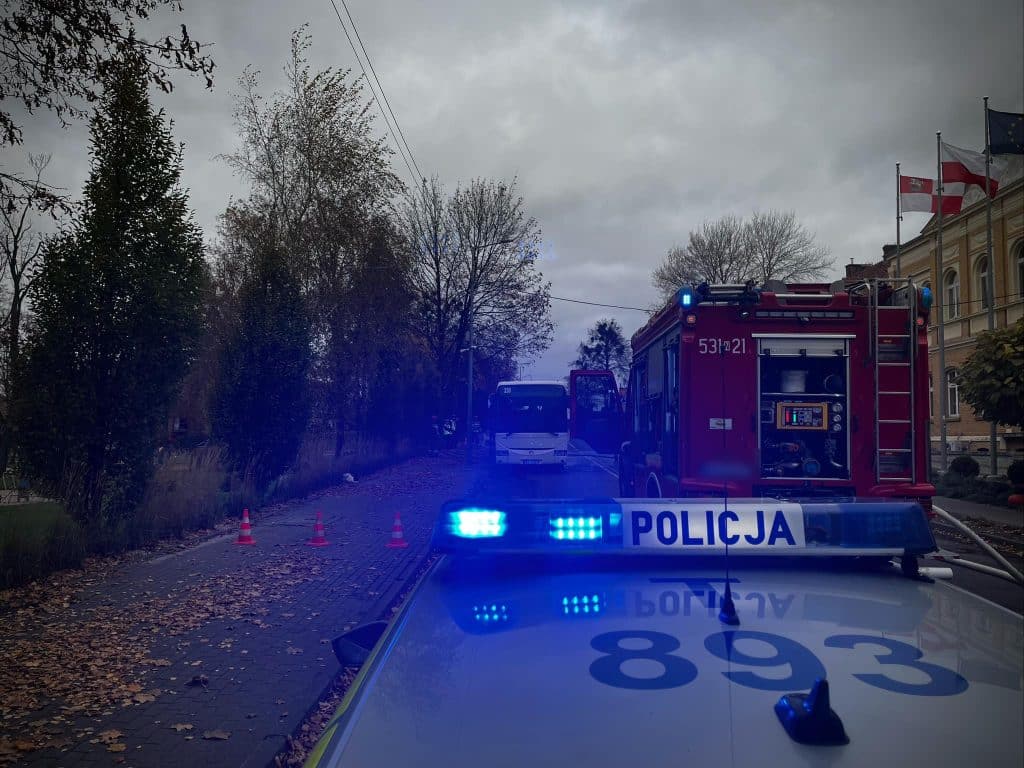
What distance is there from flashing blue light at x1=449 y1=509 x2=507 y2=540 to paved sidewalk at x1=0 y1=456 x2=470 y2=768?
9.85ft

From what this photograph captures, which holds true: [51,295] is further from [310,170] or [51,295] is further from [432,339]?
[432,339]

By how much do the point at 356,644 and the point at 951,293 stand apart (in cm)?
3965

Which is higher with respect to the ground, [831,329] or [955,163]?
[955,163]

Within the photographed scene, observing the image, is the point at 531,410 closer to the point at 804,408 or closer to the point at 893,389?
the point at 804,408

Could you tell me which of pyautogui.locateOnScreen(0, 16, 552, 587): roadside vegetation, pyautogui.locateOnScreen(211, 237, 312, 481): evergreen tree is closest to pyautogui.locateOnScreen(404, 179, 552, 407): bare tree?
pyautogui.locateOnScreen(0, 16, 552, 587): roadside vegetation

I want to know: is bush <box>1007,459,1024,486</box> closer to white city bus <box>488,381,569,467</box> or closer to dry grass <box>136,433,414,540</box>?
white city bus <box>488,381,569,467</box>

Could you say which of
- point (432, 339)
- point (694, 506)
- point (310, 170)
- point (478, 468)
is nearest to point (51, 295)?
point (694, 506)

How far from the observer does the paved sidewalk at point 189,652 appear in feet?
15.5

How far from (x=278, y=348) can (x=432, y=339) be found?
23.3 metres

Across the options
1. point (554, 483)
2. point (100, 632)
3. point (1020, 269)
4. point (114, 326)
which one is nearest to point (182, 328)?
point (114, 326)

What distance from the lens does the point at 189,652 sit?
653 centimetres

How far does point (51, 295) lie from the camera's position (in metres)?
10.8

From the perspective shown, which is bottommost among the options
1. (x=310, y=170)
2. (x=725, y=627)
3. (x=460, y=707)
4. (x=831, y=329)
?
(x=460, y=707)

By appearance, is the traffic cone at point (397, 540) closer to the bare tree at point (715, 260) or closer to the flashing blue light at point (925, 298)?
the flashing blue light at point (925, 298)
